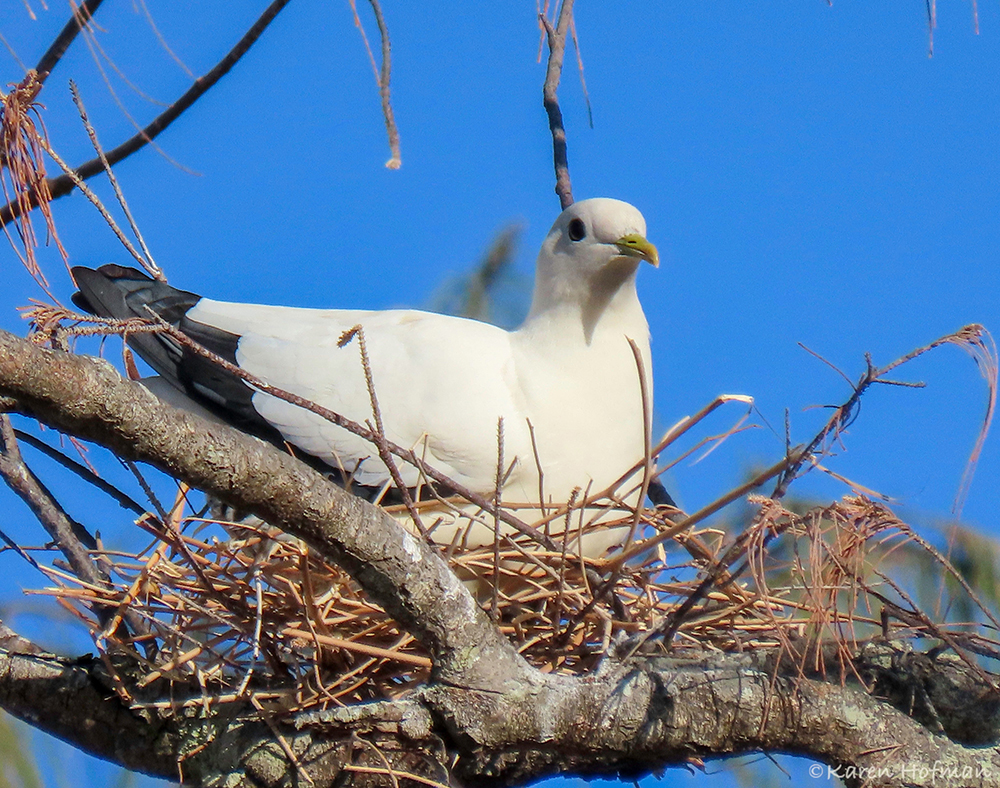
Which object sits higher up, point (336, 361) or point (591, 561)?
point (336, 361)

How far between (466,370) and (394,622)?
1.04m

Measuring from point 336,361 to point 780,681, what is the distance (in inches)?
63.2

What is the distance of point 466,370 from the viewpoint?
3.51 m

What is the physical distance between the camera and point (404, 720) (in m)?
2.35

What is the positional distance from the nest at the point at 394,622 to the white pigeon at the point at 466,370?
34 centimetres

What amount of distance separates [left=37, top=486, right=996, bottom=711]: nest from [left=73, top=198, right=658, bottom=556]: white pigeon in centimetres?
34

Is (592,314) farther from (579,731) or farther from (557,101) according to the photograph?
(579,731)

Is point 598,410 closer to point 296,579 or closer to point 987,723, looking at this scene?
point 296,579

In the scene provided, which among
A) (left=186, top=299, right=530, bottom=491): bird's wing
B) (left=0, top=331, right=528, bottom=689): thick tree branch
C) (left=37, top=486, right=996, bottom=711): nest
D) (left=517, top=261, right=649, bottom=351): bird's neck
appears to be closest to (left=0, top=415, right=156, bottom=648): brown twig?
(left=37, top=486, right=996, bottom=711): nest

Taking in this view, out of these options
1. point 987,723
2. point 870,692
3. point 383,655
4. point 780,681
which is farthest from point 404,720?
point 987,723

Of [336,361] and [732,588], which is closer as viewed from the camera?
[732,588]

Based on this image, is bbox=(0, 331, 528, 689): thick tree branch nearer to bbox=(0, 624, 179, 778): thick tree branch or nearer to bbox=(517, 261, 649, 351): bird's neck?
bbox=(0, 624, 179, 778): thick tree branch

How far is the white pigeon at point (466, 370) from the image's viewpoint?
3.38 m

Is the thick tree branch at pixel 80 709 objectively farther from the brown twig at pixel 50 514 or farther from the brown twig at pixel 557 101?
the brown twig at pixel 557 101
